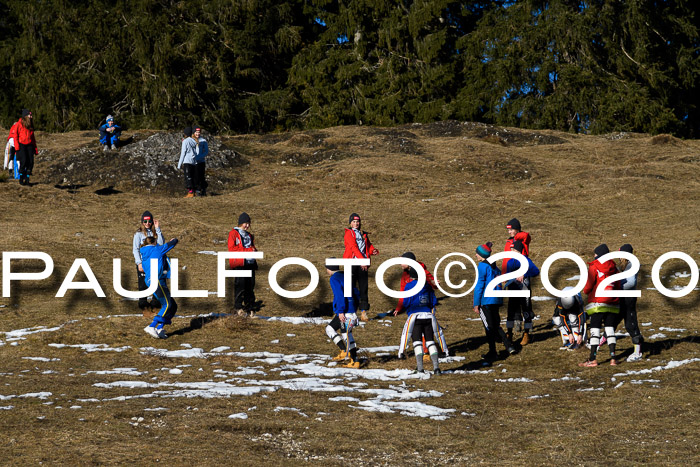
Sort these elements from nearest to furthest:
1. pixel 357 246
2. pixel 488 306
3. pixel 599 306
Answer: pixel 599 306 → pixel 488 306 → pixel 357 246

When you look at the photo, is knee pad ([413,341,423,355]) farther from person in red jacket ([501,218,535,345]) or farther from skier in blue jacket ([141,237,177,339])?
skier in blue jacket ([141,237,177,339])

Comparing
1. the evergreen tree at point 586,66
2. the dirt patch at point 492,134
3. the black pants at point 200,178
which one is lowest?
the black pants at point 200,178

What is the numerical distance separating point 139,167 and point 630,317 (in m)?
22.3

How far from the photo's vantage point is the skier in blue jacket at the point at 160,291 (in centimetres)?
1410

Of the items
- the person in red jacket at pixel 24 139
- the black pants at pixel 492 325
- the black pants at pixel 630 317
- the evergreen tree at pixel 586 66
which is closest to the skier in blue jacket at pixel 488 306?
the black pants at pixel 492 325

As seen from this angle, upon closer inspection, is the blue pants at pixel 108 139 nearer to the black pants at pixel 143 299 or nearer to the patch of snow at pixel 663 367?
the black pants at pixel 143 299

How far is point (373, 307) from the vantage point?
679 inches

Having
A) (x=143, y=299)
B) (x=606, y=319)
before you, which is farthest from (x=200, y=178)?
(x=606, y=319)

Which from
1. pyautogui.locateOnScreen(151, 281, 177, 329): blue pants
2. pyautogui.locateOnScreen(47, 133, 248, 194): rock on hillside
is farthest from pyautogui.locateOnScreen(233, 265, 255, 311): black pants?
pyautogui.locateOnScreen(47, 133, 248, 194): rock on hillside

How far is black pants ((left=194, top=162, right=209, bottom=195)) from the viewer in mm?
27908

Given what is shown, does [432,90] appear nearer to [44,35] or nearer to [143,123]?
[143,123]

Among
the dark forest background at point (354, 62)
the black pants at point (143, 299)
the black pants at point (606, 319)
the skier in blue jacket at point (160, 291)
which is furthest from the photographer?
the dark forest background at point (354, 62)

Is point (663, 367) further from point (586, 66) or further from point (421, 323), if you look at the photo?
point (586, 66)

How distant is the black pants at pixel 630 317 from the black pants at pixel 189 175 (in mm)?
18141
